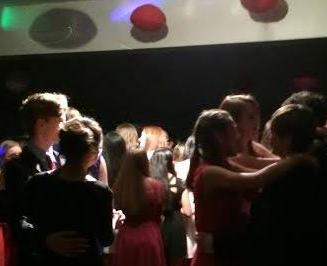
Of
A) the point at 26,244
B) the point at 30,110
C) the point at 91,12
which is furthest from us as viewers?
the point at 91,12

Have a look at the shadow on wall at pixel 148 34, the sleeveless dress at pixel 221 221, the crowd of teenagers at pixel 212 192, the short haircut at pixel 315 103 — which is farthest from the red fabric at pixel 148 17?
the sleeveless dress at pixel 221 221

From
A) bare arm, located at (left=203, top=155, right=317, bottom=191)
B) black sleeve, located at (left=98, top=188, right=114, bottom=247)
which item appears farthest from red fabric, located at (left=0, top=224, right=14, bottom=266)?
bare arm, located at (left=203, top=155, right=317, bottom=191)

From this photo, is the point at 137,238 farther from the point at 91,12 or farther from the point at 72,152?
the point at 91,12

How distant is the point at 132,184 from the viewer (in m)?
3.82

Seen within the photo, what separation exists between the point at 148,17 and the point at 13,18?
145 centimetres

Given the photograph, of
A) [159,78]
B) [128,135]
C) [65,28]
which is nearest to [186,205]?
[128,135]

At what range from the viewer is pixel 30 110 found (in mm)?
2828

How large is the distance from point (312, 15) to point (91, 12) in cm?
197

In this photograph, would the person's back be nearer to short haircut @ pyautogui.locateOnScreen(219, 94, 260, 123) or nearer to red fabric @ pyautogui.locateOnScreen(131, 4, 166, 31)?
short haircut @ pyautogui.locateOnScreen(219, 94, 260, 123)

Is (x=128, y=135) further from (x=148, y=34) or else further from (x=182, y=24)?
(x=182, y=24)

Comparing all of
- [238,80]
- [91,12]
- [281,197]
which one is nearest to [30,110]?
[281,197]

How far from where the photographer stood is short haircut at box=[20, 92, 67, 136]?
9.22 feet

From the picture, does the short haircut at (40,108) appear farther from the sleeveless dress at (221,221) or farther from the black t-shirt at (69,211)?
the sleeveless dress at (221,221)

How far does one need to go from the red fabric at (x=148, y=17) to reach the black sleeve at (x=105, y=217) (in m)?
2.87
